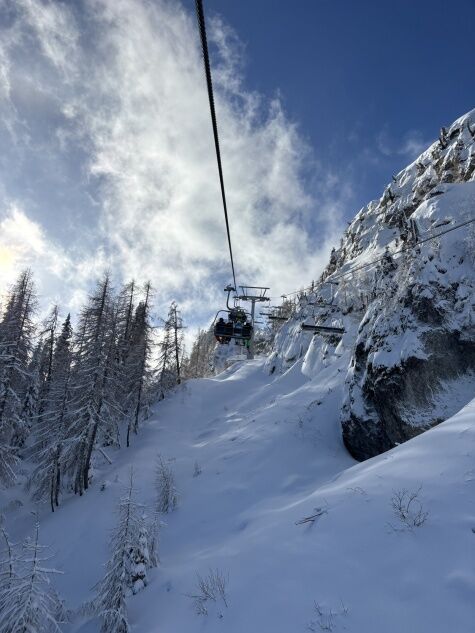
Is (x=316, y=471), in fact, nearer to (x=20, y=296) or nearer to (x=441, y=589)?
(x=441, y=589)

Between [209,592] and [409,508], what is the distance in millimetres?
3671

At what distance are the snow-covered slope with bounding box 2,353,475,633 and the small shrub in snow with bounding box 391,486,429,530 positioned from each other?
0.25ft

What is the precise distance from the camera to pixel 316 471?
1269cm

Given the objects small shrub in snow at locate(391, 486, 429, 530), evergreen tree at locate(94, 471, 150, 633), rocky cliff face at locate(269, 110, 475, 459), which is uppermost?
Answer: rocky cliff face at locate(269, 110, 475, 459)

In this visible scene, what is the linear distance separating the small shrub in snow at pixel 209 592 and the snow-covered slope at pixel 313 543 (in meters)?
0.11

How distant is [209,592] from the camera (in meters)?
6.05

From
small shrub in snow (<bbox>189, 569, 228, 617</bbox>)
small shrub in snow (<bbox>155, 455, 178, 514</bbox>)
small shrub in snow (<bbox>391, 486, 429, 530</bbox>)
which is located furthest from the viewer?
small shrub in snow (<bbox>155, 455, 178, 514</bbox>)

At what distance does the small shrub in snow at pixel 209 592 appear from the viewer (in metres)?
5.77

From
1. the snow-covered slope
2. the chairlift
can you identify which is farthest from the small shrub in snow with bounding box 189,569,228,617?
the chairlift

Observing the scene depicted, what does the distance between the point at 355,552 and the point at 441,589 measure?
1323 mm

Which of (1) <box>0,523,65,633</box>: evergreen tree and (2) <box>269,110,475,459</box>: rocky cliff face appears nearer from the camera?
(1) <box>0,523,65,633</box>: evergreen tree

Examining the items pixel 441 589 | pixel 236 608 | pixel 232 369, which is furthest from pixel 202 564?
pixel 232 369

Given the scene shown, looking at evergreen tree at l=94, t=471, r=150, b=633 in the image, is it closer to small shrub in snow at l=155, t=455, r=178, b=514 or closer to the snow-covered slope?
the snow-covered slope

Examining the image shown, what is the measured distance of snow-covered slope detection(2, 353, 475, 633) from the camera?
14.1 feet
